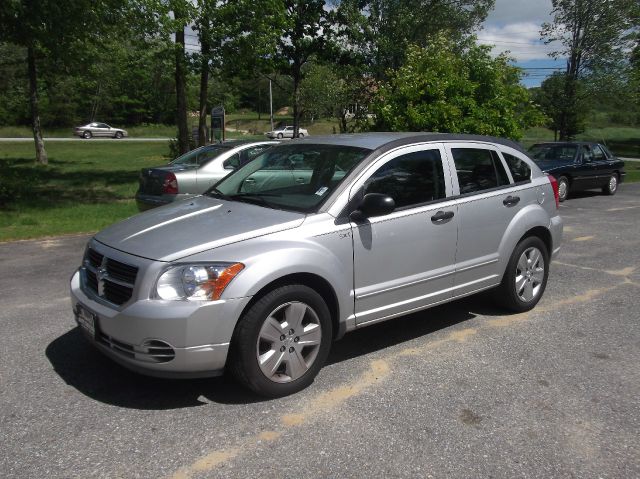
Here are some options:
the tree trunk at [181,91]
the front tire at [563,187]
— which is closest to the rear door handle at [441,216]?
the front tire at [563,187]

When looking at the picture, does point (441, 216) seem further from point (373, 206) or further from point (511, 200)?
point (511, 200)

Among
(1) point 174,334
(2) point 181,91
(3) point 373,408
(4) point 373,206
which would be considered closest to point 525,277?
(4) point 373,206

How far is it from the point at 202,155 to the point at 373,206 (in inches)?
258

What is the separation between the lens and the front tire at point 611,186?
635 inches

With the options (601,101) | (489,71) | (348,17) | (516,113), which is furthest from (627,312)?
(601,101)

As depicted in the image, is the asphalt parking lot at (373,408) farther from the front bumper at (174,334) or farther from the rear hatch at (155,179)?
the rear hatch at (155,179)

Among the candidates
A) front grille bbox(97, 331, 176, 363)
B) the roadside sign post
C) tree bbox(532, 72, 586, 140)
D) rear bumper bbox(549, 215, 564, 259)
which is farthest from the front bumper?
tree bbox(532, 72, 586, 140)

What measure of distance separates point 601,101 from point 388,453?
26.6m

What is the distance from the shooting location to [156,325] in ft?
10.8

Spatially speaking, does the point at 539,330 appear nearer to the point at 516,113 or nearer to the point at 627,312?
the point at 627,312

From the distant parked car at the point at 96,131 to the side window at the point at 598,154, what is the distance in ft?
149

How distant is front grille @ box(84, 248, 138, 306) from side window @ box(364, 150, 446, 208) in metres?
1.71

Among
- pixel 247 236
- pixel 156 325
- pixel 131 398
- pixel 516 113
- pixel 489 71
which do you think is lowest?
pixel 131 398

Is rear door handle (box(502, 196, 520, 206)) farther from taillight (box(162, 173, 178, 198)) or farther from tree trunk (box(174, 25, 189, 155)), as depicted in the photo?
tree trunk (box(174, 25, 189, 155))
